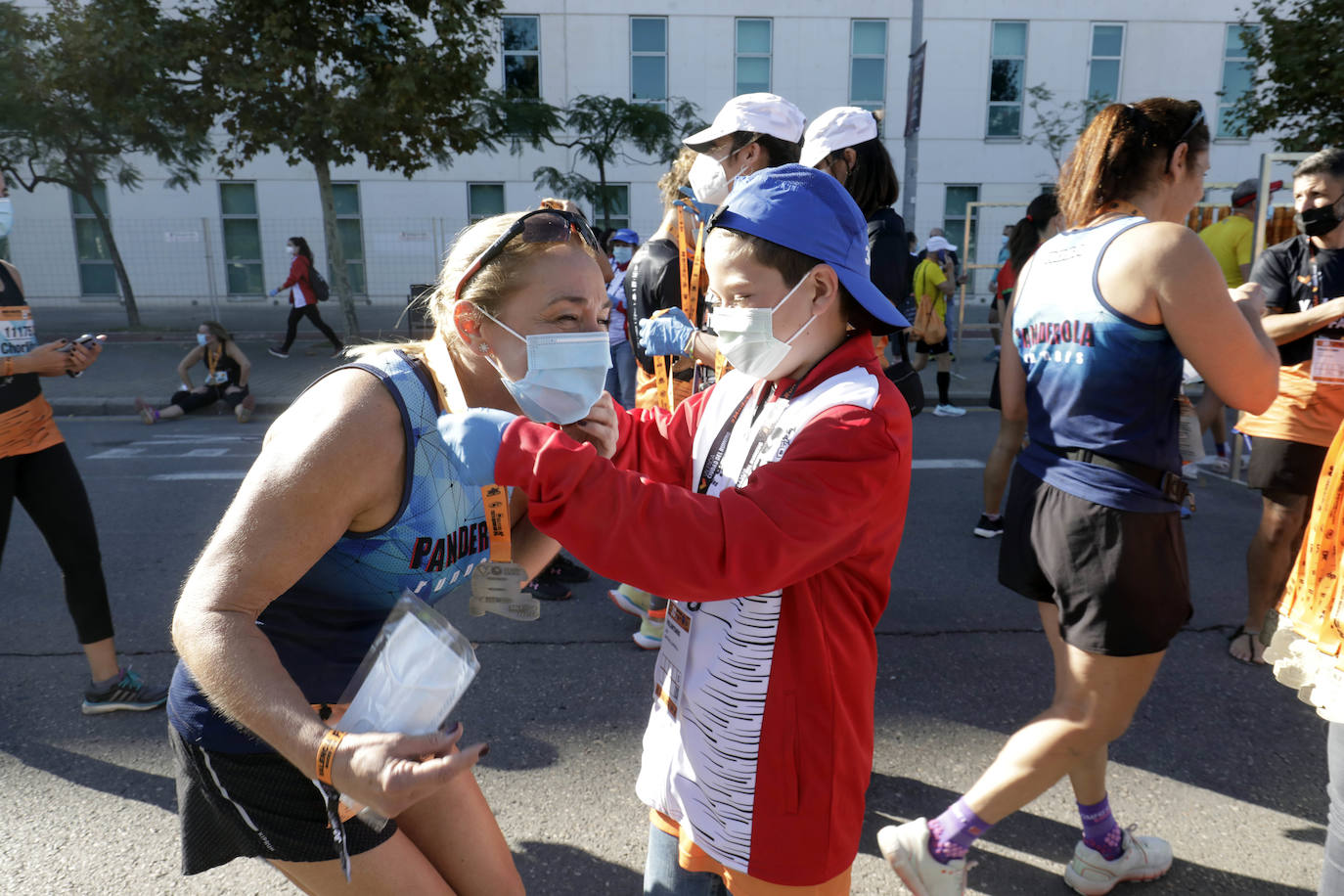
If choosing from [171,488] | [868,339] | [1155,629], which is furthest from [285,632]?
[171,488]

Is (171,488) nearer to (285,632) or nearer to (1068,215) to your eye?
(285,632)

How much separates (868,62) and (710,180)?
20589 millimetres

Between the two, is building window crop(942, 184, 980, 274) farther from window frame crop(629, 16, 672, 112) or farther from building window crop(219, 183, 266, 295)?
building window crop(219, 183, 266, 295)

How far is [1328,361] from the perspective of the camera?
3658mm

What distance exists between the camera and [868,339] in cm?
168

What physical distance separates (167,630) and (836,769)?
374 centimetres

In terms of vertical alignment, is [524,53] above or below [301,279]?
above

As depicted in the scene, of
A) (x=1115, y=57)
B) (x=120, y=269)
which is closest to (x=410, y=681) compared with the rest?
(x=120, y=269)

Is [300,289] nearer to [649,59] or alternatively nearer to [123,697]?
[649,59]

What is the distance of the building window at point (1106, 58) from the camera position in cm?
2172

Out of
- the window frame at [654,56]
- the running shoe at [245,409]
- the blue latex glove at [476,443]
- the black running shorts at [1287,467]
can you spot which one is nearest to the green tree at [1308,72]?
the black running shorts at [1287,467]

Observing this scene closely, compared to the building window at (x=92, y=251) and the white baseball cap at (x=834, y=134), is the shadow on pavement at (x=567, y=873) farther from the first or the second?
the building window at (x=92, y=251)

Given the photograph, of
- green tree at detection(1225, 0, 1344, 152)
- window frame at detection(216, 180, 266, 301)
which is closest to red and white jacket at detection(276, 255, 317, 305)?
window frame at detection(216, 180, 266, 301)

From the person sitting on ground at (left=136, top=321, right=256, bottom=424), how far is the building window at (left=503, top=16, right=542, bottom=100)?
523 inches
